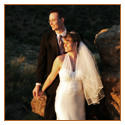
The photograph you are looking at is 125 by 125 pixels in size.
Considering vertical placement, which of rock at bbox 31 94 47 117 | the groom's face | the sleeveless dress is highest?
the groom's face

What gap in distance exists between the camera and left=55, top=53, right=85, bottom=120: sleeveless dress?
107 inches

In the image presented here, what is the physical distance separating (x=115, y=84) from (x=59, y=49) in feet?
4.29

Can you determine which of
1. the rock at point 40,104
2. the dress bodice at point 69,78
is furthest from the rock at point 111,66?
the rock at point 40,104

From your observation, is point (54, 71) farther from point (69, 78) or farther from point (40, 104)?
point (40, 104)

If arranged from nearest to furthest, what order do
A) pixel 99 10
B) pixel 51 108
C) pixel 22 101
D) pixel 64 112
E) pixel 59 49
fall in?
pixel 64 112 < pixel 59 49 < pixel 51 108 < pixel 22 101 < pixel 99 10

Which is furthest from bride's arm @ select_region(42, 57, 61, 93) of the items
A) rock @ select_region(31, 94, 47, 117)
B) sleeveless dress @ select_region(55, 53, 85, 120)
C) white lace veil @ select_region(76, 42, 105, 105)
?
rock @ select_region(31, 94, 47, 117)

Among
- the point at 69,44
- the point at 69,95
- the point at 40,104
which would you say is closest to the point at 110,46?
the point at 69,44

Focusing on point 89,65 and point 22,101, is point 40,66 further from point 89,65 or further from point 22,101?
point 22,101

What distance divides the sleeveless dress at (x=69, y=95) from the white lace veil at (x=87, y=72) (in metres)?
0.09

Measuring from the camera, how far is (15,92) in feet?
18.2

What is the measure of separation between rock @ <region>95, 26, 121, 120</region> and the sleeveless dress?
768 mm

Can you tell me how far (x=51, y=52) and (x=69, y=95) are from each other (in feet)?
2.93

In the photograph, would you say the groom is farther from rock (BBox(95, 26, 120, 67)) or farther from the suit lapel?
rock (BBox(95, 26, 120, 67))
